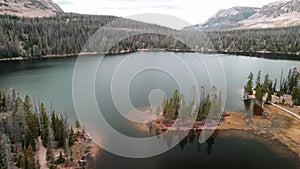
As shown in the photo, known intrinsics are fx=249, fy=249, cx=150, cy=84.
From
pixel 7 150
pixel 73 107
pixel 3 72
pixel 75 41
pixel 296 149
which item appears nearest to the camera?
pixel 7 150

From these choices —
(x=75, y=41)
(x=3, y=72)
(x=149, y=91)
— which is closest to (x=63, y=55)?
(x=75, y=41)

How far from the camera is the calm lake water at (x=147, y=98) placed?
40.3 metres

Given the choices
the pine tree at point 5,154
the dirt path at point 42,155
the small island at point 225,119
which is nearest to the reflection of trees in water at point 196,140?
the small island at point 225,119

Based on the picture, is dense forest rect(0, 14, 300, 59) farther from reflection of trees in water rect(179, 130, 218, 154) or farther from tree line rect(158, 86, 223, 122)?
reflection of trees in water rect(179, 130, 218, 154)

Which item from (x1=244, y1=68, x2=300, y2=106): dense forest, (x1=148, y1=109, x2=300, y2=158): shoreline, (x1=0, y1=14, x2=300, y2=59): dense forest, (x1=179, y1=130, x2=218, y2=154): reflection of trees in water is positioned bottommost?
(x1=179, y1=130, x2=218, y2=154): reflection of trees in water

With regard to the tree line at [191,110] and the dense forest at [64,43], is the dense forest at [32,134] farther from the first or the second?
the dense forest at [64,43]

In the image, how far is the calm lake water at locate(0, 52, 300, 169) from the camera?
4034cm

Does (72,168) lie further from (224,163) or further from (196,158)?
(224,163)

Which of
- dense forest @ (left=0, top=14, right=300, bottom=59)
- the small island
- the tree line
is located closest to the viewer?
the small island

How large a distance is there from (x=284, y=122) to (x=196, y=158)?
2724cm

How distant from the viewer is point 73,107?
6512 cm

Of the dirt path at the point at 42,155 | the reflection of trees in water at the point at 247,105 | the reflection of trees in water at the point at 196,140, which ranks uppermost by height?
the reflection of trees in water at the point at 247,105

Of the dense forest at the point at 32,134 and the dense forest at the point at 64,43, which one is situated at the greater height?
the dense forest at the point at 64,43

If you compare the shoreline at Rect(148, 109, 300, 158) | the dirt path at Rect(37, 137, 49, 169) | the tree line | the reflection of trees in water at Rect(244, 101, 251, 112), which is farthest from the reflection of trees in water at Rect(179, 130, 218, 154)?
the dirt path at Rect(37, 137, 49, 169)
